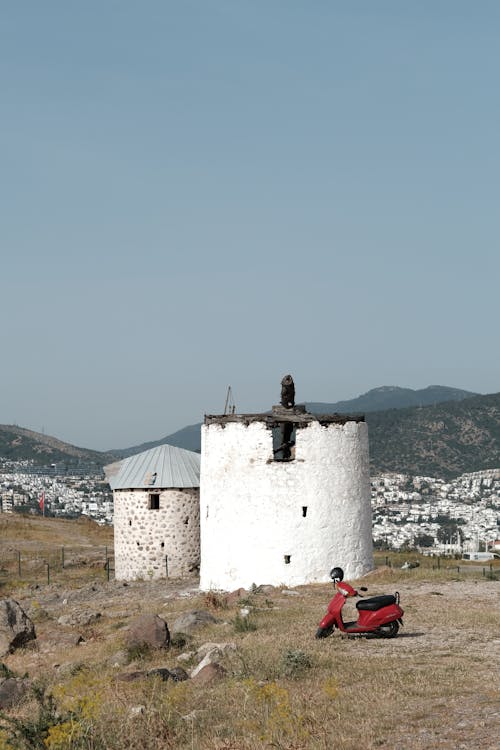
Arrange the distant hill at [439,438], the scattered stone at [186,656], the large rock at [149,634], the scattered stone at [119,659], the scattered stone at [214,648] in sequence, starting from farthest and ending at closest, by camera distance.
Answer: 1. the distant hill at [439,438]
2. the large rock at [149,634]
3. the scattered stone at [119,659]
4. the scattered stone at [186,656]
5. the scattered stone at [214,648]

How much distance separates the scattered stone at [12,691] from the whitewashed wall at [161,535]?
1748cm

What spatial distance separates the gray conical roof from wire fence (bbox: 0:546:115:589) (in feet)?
11.7

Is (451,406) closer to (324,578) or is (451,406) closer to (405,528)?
(405,528)

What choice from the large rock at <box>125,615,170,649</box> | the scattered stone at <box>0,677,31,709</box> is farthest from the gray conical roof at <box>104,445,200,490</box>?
the scattered stone at <box>0,677,31,709</box>

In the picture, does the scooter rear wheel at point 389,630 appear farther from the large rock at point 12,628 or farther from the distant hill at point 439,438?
the distant hill at point 439,438

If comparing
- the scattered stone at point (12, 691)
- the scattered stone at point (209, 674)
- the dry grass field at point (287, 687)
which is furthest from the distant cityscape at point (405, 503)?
the scattered stone at point (12, 691)

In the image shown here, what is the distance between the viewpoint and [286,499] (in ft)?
81.1

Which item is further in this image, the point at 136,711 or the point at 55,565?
the point at 55,565

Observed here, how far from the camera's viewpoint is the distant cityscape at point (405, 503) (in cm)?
8106

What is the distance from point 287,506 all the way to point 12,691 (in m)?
12.2

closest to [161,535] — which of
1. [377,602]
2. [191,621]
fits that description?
[191,621]

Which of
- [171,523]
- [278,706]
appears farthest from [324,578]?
[278,706]

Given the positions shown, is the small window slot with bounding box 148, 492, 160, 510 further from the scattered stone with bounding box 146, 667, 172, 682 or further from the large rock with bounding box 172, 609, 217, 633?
the scattered stone with bounding box 146, 667, 172, 682

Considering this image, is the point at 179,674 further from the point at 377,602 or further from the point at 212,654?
the point at 377,602
